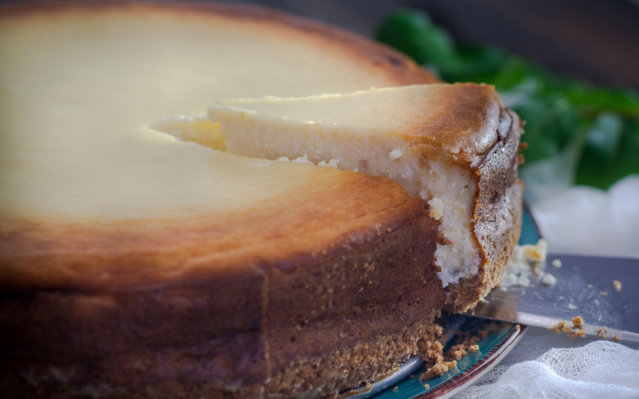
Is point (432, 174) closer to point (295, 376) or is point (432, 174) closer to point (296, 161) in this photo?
point (296, 161)

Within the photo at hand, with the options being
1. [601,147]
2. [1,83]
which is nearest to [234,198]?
[1,83]

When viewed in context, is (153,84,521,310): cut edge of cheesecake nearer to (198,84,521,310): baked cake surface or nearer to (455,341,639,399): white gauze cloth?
(198,84,521,310): baked cake surface

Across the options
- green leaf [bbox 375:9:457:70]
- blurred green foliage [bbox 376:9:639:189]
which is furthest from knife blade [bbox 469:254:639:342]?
green leaf [bbox 375:9:457:70]

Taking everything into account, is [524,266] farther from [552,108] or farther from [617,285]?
[552,108]

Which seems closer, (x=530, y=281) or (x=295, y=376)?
(x=295, y=376)

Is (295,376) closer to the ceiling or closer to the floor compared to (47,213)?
closer to the floor

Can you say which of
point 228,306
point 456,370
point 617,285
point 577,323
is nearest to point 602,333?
point 577,323
